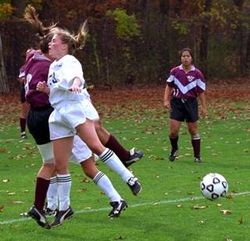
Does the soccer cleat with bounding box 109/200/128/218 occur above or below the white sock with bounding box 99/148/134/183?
Result: below

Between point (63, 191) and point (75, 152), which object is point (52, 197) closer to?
point (75, 152)

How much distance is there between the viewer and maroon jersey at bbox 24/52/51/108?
7.89 m

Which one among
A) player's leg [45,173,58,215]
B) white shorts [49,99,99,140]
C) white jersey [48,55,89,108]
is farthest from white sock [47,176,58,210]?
white jersey [48,55,89,108]

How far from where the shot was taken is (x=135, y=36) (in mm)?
35375

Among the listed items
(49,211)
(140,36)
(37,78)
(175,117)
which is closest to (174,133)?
(175,117)

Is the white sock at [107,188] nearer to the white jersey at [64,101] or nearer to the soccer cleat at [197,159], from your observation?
the white jersey at [64,101]

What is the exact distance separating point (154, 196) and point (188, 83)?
12.1 feet

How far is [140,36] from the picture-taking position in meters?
35.5

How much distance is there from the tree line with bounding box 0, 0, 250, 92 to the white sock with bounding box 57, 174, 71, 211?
76.2ft

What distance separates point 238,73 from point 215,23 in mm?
3052

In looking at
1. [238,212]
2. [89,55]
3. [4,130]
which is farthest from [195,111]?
[89,55]

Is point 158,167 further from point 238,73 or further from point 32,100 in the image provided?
point 238,73

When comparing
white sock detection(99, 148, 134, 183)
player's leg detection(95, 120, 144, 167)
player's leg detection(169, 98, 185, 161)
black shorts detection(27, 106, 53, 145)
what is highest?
black shorts detection(27, 106, 53, 145)

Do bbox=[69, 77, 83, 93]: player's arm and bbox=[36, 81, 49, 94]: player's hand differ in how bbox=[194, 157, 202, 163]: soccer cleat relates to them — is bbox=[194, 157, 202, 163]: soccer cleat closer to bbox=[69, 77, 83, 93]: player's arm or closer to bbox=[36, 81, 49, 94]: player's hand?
bbox=[36, 81, 49, 94]: player's hand
